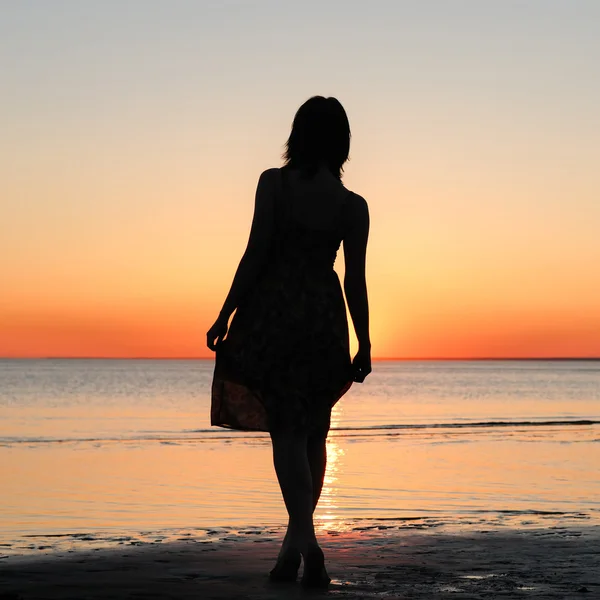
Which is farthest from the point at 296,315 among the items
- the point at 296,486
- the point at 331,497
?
the point at 331,497

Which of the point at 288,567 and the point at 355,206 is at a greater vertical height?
the point at 355,206

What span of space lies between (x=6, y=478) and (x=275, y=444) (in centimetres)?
765

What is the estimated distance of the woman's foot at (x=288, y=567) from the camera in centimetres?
456

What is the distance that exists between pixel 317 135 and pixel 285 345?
0.96 metres

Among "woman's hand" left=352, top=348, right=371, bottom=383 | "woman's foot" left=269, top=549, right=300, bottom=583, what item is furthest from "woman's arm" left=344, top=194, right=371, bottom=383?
"woman's foot" left=269, top=549, right=300, bottom=583

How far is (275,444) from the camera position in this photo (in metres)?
4.72

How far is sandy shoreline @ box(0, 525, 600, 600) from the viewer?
14.1ft

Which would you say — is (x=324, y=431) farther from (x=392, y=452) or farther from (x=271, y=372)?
(x=392, y=452)

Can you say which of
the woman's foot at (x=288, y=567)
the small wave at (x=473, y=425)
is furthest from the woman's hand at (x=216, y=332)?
the small wave at (x=473, y=425)

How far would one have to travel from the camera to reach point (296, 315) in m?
4.71

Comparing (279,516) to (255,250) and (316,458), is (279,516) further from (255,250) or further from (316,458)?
(255,250)

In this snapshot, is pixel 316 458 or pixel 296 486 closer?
pixel 296 486

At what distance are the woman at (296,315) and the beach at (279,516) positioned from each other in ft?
2.12

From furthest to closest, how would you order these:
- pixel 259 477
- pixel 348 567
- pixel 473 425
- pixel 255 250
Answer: pixel 473 425 < pixel 259 477 < pixel 348 567 < pixel 255 250
